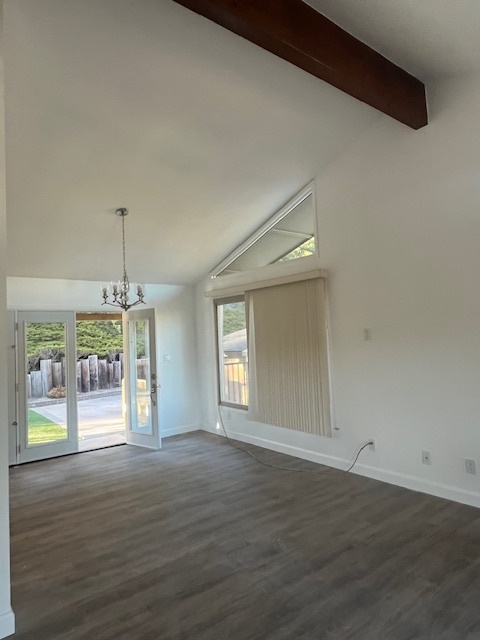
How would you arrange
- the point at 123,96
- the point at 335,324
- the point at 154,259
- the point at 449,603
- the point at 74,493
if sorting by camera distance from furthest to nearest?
the point at 154,259 → the point at 335,324 → the point at 74,493 → the point at 123,96 → the point at 449,603

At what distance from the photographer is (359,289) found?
166 inches

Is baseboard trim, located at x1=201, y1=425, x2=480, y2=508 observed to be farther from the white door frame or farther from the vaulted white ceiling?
the white door frame

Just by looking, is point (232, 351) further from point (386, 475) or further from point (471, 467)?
point (471, 467)

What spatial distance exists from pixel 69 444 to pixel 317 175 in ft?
15.8

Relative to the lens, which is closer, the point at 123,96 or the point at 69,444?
the point at 123,96

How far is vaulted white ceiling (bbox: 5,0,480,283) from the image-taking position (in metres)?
2.60

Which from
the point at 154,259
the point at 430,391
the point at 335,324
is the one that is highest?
the point at 154,259

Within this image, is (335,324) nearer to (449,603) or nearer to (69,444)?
(449,603)

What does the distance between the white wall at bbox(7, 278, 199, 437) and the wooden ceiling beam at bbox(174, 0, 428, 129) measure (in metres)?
4.09

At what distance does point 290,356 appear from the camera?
4820 millimetres

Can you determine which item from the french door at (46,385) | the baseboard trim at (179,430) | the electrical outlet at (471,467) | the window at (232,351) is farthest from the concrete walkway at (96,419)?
the electrical outlet at (471,467)

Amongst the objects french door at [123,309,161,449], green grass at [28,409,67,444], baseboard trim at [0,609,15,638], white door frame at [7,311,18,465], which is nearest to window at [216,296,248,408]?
french door at [123,309,161,449]

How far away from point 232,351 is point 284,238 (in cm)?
191

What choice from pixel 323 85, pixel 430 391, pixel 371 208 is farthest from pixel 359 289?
pixel 323 85
